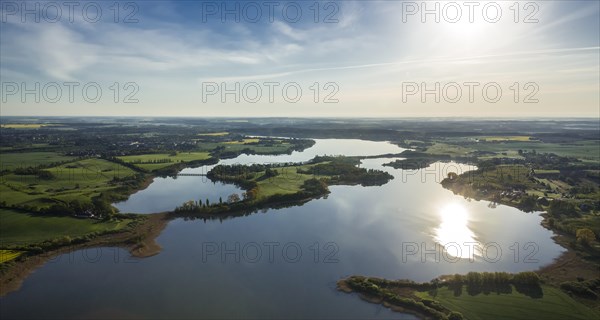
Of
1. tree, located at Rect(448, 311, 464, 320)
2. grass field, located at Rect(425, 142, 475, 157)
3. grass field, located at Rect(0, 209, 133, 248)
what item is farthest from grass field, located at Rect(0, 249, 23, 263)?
grass field, located at Rect(425, 142, 475, 157)

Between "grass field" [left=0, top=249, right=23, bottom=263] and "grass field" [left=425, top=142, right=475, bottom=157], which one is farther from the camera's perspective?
"grass field" [left=425, top=142, right=475, bottom=157]

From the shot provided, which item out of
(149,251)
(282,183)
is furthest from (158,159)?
(149,251)

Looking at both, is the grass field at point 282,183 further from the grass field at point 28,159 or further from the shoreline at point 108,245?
the grass field at point 28,159

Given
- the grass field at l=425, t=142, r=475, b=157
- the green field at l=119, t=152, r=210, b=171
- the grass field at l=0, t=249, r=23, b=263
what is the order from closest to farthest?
the grass field at l=0, t=249, r=23, b=263 < the green field at l=119, t=152, r=210, b=171 < the grass field at l=425, t=142, r=475, b=157

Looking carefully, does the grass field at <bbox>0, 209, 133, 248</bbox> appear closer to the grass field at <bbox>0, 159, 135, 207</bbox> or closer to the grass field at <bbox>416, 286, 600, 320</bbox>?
the grass field at <bbox>0, 159, 135, 207</bbox>

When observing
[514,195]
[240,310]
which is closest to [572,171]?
[514,195]

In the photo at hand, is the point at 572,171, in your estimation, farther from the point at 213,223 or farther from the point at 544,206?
the point at 213,223
